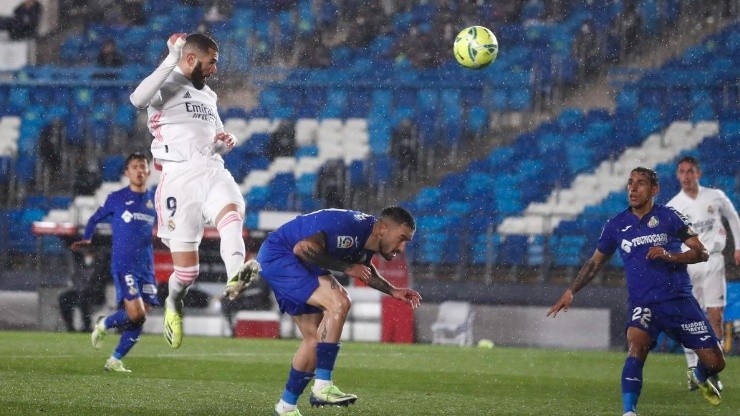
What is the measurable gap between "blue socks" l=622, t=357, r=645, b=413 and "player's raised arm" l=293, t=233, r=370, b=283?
1783 mm

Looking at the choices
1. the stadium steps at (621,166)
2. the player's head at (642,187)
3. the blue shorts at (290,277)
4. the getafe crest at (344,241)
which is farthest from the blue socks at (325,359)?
the stadium steps at (621,166)

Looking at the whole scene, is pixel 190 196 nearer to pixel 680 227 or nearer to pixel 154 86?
pixel 154 86

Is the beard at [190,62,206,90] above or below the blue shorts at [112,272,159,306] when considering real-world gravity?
above

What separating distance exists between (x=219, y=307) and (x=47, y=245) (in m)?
4.29

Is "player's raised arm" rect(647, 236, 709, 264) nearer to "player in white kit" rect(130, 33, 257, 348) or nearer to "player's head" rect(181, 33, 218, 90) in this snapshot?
"player in white kit" rect(130, 33, 257, 348)

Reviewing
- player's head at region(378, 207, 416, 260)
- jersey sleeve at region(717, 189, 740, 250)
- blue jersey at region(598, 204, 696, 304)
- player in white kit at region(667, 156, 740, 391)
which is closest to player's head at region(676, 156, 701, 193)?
player in white kit at region(667, 156, 740, 391)

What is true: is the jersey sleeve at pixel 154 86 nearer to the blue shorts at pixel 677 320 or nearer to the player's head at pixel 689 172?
the blue shorts at pixel 677 320

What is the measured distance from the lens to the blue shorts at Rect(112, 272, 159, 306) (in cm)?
1128

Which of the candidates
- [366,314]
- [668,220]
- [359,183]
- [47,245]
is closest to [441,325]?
[366,314]

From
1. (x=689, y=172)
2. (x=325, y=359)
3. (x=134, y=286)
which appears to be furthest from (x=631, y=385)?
(x=134, y=286)

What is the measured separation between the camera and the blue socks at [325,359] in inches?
278

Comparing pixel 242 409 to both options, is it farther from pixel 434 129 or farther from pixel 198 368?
pixel 434 129

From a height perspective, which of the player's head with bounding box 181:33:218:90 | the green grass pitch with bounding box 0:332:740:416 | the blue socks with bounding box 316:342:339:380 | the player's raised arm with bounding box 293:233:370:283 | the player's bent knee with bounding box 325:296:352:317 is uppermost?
the player's head with bounding box 181:33:218:90

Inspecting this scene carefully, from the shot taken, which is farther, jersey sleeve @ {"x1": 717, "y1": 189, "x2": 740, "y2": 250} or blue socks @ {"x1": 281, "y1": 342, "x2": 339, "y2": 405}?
jersey sleeve @ {"x1": 717, "y1": 189, "x2": 740, "y2": 250}
